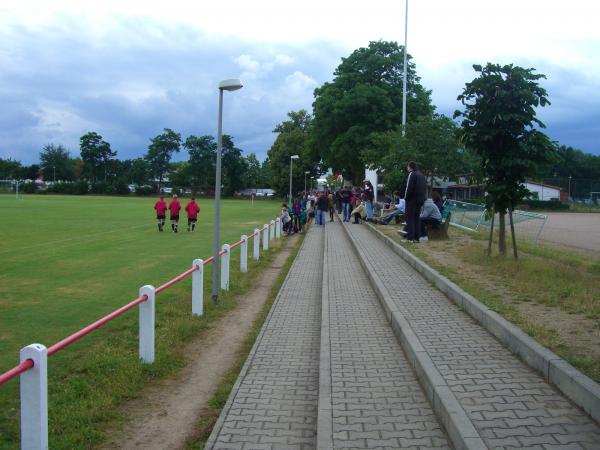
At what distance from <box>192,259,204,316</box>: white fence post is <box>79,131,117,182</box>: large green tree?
12075 centimetres

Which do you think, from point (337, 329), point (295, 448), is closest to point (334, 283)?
point (337, 329)

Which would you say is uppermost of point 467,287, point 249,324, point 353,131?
point 353,131

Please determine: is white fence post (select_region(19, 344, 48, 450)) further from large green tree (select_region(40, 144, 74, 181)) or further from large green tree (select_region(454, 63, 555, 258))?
large green tree (select_region(40, 144, 74, 181))

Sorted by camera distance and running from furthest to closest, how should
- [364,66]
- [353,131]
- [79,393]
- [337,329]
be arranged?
[364,66] < [353,131] < [337,329] < [79,393]

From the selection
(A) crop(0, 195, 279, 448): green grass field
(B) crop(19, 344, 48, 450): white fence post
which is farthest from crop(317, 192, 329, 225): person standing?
(B) crop(19, 344, 48, 450): white fence post

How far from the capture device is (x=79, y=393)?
539 centimetres

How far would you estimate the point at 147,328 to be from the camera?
6.38m

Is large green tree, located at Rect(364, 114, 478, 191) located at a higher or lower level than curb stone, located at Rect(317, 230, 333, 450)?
higher

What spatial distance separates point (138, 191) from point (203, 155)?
1587cm

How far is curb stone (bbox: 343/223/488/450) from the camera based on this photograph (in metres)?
3.72

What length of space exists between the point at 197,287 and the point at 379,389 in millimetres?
4320

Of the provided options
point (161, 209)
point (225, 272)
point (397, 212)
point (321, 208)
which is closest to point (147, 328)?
point (225, 272)

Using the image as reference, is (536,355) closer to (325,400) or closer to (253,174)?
(325,400)

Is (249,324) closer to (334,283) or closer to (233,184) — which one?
(334,283)
